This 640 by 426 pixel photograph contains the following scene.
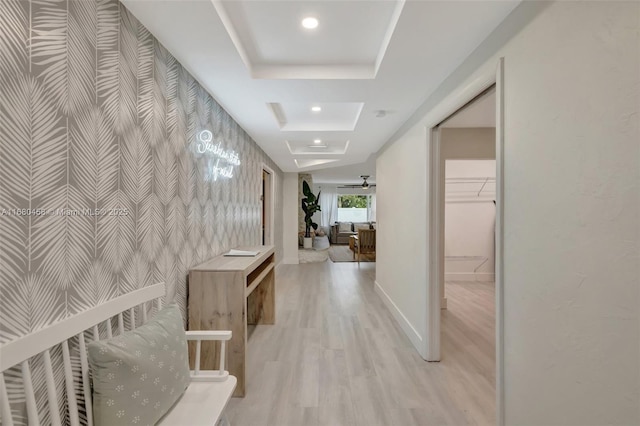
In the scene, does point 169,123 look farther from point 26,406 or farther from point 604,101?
point 604,101

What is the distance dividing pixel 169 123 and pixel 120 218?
2.46ft

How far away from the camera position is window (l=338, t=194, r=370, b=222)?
14.5m

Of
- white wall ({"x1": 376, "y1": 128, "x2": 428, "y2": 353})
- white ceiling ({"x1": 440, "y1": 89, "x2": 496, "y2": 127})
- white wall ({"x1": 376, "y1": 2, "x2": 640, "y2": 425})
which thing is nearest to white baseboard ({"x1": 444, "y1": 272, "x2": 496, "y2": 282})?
white wall ({"x1": 376, "y1": 128, "x2": 428, "y2": 353})

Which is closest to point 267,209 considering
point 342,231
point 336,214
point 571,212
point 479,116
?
point 479,116

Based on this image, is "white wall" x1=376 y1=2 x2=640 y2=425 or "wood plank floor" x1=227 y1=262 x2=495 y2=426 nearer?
"white wall" x1=376 y1=2 x2=640 y2=425

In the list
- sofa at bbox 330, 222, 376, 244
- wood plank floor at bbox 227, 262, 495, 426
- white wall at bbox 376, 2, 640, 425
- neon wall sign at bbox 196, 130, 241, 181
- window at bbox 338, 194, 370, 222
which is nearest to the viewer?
white wall at bbox 376, 2, 640, 425

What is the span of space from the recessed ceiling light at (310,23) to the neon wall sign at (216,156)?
45.9 inches

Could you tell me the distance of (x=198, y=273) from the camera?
2.10m

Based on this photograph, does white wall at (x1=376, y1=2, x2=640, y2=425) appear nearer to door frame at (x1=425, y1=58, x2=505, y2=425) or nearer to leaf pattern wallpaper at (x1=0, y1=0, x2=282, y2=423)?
door frame at (x1=425, y1=58, x2=505, y2=425)

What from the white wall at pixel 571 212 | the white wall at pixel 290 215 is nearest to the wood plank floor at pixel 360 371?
the white wall at pixel 571 212

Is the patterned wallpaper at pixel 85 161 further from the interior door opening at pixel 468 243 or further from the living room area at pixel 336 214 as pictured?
the living room area at pixel 336 214

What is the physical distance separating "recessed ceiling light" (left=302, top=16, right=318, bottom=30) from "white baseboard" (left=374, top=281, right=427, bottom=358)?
8.66 feet

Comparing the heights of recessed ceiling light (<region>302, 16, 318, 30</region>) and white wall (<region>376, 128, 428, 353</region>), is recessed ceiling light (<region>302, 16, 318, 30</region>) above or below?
above

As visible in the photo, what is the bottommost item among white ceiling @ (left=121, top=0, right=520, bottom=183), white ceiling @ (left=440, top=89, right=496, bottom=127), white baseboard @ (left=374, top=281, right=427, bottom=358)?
white baseboard @ (left=374, top=281, right=427, bottom=358)
